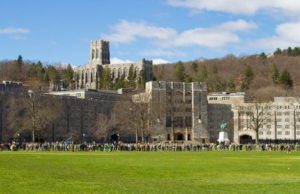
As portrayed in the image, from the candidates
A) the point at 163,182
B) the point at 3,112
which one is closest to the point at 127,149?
the point at 3,112

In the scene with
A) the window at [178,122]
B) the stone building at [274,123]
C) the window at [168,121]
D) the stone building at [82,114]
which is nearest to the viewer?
the stone building at [82,114]

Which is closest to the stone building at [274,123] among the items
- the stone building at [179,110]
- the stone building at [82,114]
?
the stone building at [179,110]

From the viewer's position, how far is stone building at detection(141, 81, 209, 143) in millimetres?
166625

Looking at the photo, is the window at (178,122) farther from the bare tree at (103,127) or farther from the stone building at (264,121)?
the bare tree at (103,127)

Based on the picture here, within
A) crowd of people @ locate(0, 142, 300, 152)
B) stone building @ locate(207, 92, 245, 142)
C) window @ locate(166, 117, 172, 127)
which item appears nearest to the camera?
crowd of people @ locate(0, 142, 300, 152)

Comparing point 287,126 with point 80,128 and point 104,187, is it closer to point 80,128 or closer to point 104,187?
point 80,128

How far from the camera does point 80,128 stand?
162625 mm

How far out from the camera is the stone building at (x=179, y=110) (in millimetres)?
166625

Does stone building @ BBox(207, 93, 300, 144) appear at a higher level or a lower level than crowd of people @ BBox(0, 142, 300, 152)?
higher

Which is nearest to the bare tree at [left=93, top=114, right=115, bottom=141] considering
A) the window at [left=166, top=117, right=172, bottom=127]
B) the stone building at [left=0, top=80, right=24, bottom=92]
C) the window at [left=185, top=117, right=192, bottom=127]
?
the window at [left=166, top=117, right=172, bottom=127]

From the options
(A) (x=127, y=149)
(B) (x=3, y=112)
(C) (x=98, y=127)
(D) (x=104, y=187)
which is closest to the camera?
(D) (x=104, y=187)

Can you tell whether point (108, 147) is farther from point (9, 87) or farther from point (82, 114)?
point (82, 114)

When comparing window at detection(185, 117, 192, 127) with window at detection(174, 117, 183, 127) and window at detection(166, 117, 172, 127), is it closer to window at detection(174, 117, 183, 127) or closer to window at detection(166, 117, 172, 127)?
window at detection(174, 117, 183, 127)

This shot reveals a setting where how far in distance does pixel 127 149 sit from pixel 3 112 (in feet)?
155
